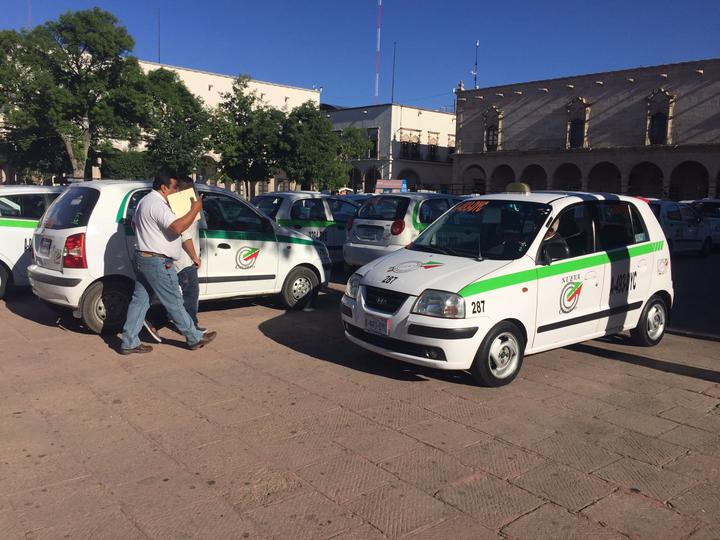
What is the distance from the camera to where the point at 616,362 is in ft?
20.9

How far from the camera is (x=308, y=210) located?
12375mm

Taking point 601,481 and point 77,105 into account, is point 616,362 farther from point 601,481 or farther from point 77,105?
point 77,105

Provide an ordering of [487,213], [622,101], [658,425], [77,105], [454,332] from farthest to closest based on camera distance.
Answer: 1. [622,101]
2. [77,105]
3. [487,213]
4. [454,332]
5. [658,425]

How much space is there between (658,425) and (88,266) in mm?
5651

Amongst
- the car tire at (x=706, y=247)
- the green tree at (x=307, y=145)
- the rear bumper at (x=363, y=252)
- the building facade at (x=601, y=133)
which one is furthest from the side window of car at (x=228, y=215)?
the building facade at (x=601, y=133)

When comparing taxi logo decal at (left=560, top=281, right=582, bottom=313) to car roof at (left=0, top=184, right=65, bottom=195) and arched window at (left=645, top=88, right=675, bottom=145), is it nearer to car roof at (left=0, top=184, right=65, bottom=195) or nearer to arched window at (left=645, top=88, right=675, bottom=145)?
car roof at (left=0, top=184, right=65, bottom=195)

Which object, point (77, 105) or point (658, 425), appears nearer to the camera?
point (658, 425)

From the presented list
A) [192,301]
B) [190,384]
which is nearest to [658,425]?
[190,384]

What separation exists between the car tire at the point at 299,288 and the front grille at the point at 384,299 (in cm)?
287

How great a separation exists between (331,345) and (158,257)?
6.83ft

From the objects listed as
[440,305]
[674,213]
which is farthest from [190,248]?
[674,213]

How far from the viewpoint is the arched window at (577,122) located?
4434 centimetres

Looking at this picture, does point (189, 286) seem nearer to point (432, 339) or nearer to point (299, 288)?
point (299, 288)

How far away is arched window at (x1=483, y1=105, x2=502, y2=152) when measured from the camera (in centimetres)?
4988
